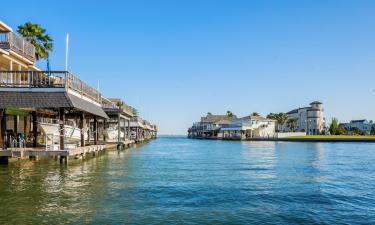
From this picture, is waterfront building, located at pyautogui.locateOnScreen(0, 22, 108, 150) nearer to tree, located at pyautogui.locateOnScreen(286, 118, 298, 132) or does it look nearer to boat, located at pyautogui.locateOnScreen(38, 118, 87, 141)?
boat, located at pyautogui.locateOnScreen(38, 118, 87, 141)

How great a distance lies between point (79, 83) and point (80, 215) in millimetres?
19661

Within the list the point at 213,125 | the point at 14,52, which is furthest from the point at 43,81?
the point at 213,125

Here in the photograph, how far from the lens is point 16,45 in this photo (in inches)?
1275

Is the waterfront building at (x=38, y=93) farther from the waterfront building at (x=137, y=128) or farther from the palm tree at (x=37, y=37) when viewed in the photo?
the waterfront building at (x=137, y=128)

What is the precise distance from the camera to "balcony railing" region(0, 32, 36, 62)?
30.0 metres

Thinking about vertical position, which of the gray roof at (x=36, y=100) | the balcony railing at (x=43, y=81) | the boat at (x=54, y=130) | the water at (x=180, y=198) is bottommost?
Result: the water at (x=180, y=198)

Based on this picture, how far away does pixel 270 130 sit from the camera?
5930 inches

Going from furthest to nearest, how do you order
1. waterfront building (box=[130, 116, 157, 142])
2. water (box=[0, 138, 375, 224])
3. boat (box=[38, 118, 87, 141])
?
waterfront building (box=[130, 116, 157, 142]), boat (box=[38, 118, 87, 141]), water (box=[0, 138, 375, 224])

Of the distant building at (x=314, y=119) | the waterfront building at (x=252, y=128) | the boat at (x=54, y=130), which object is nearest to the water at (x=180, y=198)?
the boat at (x=54, y=130)

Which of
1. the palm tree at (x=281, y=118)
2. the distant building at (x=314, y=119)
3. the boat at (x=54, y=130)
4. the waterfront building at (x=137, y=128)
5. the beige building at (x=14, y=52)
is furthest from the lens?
the palm tree at (x=281, y=118)

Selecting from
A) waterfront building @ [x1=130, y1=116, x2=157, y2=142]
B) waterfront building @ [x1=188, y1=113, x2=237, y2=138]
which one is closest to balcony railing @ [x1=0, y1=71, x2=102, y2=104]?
waterfront building @ [x1=130, y1=116, x2=157, y2=142]

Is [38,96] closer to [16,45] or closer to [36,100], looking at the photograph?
[36,100]

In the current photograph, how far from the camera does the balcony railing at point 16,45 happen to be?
29966mm

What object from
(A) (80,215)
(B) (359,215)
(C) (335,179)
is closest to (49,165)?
(A) (80,215)
